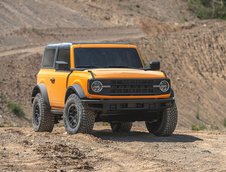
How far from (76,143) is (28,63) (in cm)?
2337

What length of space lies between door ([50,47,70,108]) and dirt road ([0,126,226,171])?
119 centimetres

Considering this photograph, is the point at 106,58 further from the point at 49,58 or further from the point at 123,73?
the point at 49,58

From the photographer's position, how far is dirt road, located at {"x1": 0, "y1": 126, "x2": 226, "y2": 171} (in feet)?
30.1

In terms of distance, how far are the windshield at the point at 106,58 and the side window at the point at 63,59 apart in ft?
0.76

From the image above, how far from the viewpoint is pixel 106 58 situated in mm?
13758

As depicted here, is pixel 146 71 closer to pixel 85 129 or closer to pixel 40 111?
pixel 85 129

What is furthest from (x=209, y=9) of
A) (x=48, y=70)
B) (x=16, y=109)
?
(x=48, y=70)

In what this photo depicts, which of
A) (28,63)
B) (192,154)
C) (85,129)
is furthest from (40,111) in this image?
(28,63)

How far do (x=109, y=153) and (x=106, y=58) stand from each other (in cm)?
Result: 376

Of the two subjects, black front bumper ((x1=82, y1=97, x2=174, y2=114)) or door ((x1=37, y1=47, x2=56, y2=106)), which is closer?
black front bumper ((x1=82, y1=97, x2=174, y2=114))

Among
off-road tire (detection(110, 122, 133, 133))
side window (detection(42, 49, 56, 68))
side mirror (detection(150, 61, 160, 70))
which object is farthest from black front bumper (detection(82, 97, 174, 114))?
off-road tire (detection(110, 122, 133, 133))

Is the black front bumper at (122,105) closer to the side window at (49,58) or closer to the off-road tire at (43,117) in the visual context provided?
the off-road tire at (43,117)

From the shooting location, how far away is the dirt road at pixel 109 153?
918 cm

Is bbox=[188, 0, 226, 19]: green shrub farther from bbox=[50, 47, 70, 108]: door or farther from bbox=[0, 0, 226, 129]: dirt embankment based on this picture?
bbox=[50, 47, 70, 108]: door
